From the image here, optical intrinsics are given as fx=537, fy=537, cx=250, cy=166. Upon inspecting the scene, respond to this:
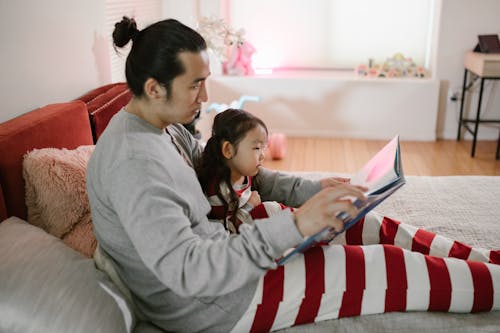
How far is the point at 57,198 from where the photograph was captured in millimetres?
Result: 1381

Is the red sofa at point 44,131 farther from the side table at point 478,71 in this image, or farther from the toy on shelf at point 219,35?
the side table at point 478,71

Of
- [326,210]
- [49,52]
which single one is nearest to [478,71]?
[49,52]

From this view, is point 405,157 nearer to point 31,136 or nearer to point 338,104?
point 338,104

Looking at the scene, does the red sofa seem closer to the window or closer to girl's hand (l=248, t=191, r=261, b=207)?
girl's hand (l=248, t=191, r=261, b=207)

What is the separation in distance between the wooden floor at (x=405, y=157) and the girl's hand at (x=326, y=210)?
256 centimetres

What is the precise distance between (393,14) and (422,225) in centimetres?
301

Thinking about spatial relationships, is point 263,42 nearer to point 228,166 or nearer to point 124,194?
point 228,166

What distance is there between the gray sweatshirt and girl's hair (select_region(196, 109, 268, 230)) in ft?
0.91

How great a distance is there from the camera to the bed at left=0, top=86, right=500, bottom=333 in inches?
41.3

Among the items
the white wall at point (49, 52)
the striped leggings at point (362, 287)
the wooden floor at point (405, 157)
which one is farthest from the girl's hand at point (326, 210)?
the wooden floor at point (405, 157)

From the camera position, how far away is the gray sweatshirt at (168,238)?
1.02m

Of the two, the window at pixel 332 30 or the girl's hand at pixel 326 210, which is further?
the window at pixel 332 30

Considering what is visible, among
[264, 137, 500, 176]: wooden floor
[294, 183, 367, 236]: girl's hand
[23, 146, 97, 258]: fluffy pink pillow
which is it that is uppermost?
[294, 183, 367, 236]: girl's hand

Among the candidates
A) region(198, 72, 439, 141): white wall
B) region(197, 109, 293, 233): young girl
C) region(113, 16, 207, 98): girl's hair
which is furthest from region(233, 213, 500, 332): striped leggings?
region(198, 72, 439, 141): white wall
